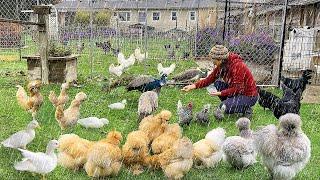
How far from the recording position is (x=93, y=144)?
520 centimetres

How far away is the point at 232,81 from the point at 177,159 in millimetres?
3230

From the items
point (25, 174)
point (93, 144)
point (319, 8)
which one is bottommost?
point (25, 174)

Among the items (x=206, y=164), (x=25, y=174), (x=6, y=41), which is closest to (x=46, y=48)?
(x=25, y=174)

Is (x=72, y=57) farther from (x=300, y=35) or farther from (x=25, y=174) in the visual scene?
(x=300, y=35)

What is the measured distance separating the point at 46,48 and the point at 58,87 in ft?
3.59

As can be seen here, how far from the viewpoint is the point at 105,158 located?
4.85 metres

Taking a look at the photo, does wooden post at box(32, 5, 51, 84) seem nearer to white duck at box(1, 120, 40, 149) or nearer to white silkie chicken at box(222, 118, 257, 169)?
white duck at box(1, 120, 40, 149)

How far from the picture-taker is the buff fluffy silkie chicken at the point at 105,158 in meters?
4.85

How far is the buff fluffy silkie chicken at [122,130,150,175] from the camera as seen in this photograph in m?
5.13

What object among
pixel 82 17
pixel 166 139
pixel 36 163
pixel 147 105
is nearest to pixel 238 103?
pixel 147 105

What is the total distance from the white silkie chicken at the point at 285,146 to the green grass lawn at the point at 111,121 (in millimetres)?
675

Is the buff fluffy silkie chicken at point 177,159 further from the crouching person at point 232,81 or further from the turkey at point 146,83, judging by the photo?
the turkey at point 146,83

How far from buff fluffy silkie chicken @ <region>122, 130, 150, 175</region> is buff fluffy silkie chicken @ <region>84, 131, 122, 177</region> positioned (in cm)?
12

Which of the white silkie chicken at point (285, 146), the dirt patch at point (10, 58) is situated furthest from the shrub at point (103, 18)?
the white silkie chicken at point (285, 146)
